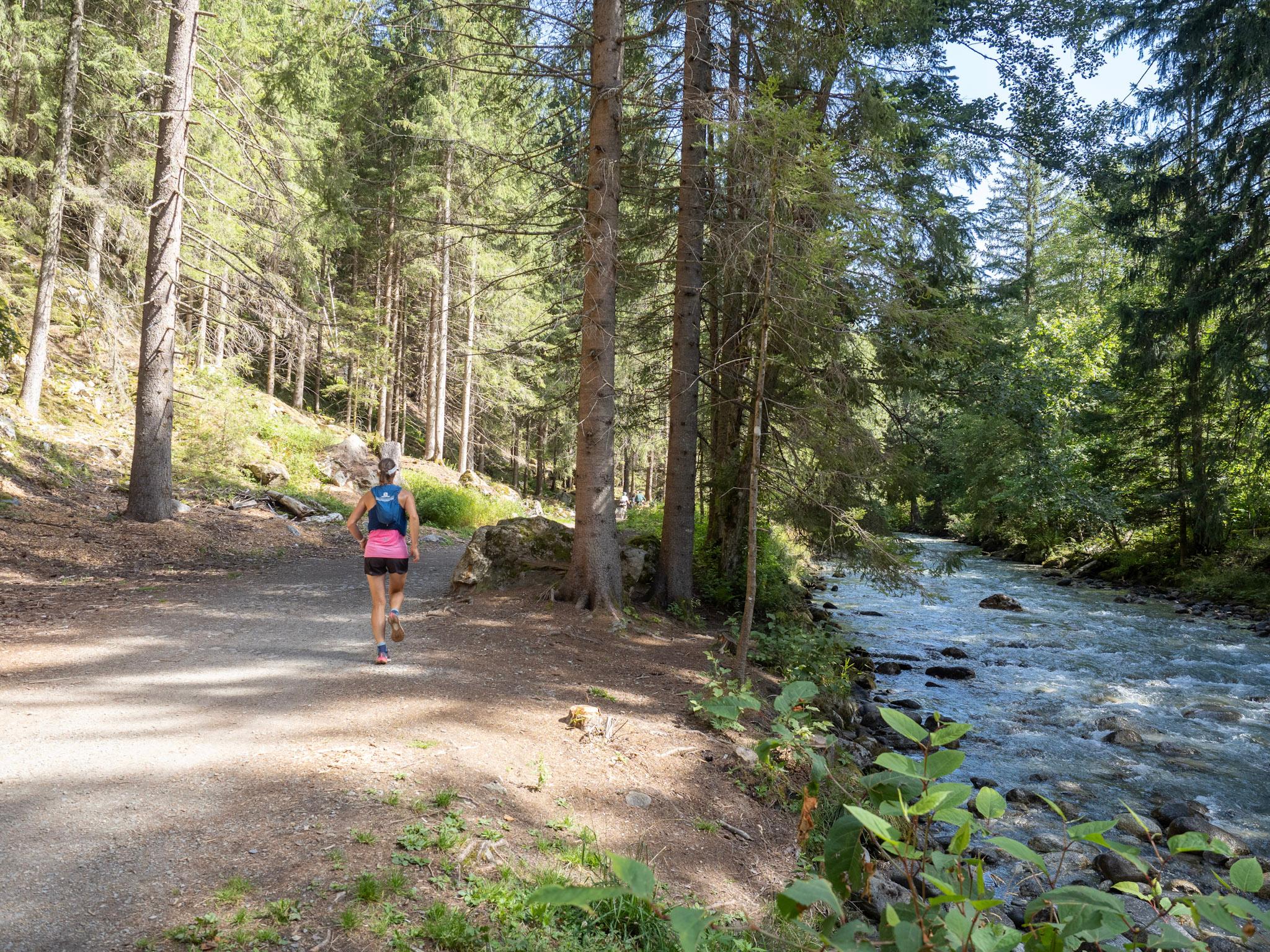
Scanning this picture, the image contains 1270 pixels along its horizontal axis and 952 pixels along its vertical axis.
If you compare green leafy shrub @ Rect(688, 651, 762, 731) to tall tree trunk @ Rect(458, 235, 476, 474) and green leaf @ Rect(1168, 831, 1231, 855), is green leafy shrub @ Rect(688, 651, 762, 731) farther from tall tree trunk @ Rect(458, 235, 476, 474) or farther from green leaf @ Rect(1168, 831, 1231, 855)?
tall tree trunk @ Rect(458, 235, 476, 474)

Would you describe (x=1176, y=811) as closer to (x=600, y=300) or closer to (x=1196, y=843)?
(x=1196, y=843)

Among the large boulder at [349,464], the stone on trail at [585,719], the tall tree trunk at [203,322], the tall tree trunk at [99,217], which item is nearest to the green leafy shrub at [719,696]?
the stone on trail at [585,719]

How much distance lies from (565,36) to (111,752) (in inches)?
364

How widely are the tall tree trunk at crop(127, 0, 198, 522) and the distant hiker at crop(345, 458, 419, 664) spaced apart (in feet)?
24.4

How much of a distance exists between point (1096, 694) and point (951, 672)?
5.73ft

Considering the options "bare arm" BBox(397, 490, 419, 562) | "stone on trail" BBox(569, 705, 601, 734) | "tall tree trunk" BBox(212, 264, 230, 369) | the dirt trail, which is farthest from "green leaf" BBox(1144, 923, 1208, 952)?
"tall tree trunk" BBox(212, 264, 230, 369)

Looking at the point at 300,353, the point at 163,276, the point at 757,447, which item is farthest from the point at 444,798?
the point at 300,353

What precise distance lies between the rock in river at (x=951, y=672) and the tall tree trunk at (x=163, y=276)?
1209 centimetres

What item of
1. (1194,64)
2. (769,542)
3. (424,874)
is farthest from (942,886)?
(1194,64)

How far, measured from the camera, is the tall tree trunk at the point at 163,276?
11.5m

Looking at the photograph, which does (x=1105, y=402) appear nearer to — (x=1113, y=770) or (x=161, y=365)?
(x=1113, y=770)

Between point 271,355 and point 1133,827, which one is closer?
point 1133,827

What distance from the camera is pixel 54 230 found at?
619 inches

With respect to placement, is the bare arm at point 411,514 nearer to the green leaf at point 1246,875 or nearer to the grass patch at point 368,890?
the grass patch at point 368,890
